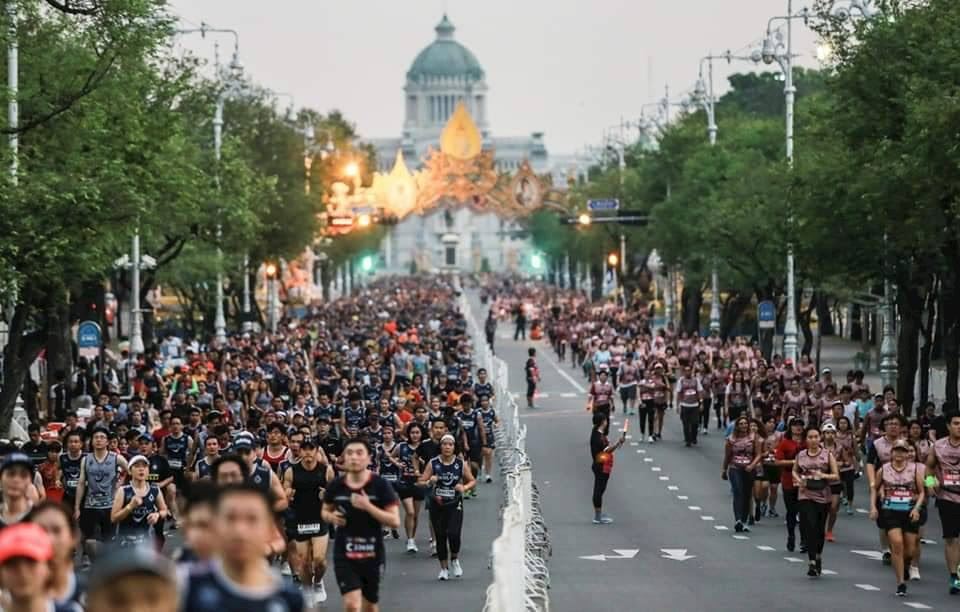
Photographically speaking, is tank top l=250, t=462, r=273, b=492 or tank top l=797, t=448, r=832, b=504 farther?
tank top l=797, t=448, r=832, b=504

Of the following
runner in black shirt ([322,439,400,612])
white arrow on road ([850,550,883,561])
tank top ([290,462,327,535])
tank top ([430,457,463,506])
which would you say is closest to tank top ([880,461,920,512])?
white arrow on road ([850,550,883,561])

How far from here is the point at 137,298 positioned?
2055 inches

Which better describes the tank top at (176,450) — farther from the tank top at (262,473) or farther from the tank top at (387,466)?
the tank top at (262,473)

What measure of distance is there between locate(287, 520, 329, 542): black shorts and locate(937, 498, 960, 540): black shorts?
5.31 meters

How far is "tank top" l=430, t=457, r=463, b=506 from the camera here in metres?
21.7

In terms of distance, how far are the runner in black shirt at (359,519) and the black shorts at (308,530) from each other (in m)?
3.68

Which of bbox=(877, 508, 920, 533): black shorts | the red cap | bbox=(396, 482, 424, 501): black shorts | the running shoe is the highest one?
the red cap

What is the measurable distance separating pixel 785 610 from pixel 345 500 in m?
5.57

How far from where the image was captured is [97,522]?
20.9 meters

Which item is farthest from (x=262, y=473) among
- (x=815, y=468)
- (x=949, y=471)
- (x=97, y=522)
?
(x=815, y=468)

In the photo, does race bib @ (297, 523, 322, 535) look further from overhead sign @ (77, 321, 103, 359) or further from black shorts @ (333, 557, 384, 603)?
overhead sign @ (77, 321, 103, 359)

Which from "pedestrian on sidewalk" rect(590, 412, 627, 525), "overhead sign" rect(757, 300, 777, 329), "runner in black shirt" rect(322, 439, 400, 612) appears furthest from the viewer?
"overhead sign" rect(757, 300, 777, 329)

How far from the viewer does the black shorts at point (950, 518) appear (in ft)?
67.3

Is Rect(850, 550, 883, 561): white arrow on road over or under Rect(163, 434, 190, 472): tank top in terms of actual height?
under
